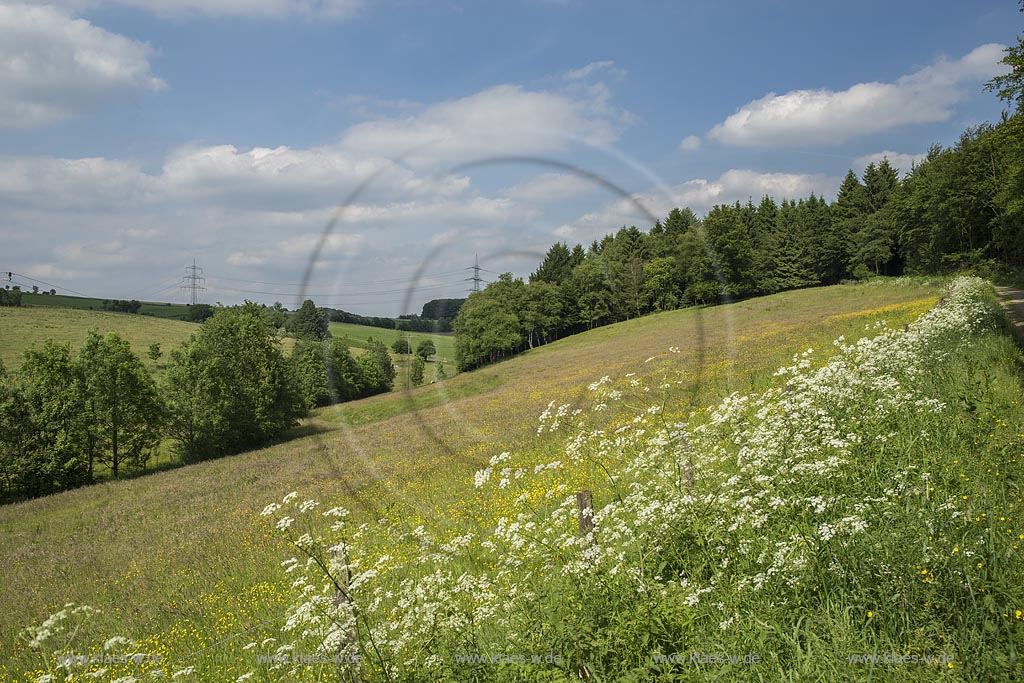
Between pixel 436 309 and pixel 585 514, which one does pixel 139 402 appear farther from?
pixel 585 514

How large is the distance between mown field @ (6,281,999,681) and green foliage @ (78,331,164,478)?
7.01 m

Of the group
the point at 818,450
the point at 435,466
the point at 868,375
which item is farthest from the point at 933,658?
the point at 435,466

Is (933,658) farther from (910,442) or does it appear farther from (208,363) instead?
(208,363)

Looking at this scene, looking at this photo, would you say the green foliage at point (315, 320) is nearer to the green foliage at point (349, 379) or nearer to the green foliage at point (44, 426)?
the green foliage at point (44, 426)

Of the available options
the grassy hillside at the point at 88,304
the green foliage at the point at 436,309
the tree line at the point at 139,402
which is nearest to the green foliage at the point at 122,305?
the grassy hillside at the point at 88,304

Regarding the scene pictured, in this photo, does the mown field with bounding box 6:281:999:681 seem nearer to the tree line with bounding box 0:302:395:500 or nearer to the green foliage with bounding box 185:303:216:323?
the tree line with bounding box 0:302:395:500

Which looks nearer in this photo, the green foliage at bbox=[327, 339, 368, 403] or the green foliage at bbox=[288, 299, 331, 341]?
the green foliage at bbox=[288, 299, 331, 341]

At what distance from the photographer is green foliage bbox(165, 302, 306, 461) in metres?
42.2

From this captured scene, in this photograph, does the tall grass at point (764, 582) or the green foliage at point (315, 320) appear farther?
the green foliage at point (315, 320)

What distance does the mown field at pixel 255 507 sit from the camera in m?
9.31

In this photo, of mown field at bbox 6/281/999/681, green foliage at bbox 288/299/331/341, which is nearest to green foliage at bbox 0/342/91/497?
mown field at bbox 6/281/999/681

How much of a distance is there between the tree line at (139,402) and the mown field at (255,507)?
612 centimetres

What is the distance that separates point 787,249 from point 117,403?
92256mm

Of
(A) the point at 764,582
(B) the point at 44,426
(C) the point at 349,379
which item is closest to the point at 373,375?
(C) the point at 349,379
